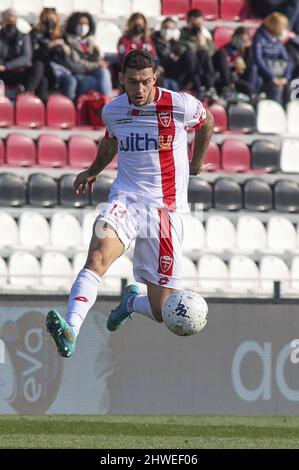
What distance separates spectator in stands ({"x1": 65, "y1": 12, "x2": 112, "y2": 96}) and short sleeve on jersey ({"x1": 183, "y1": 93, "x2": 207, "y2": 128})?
9.43 metres

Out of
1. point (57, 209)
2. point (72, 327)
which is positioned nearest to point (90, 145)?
point (57, 209)

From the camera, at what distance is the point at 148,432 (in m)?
12.4

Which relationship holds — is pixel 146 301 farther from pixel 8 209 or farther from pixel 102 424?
pixel 8 209

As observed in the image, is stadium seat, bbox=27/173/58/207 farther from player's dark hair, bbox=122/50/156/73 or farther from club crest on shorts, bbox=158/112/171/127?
player's dark hair, bbox=122/50/156/73

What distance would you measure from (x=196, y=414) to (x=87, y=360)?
4.48 ft

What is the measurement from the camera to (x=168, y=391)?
1458cm

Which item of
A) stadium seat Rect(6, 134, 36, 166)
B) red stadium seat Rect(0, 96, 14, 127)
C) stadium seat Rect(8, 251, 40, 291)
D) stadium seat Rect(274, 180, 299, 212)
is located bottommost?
stadium seat Rect(8, 251, 40, 291)

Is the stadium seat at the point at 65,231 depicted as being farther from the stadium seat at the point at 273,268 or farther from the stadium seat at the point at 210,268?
the stadium seat at the point at 273,268

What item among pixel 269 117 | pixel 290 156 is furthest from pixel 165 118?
pixel 269 117

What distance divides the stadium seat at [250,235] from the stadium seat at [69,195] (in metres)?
2.12

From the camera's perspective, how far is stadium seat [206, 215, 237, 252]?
58.8 feet

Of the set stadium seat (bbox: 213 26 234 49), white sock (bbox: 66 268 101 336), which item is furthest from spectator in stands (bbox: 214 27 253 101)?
white sock (bbox: 66 268 101 336)

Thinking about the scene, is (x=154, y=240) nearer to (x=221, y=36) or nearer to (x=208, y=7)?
(x=221, y=36)
